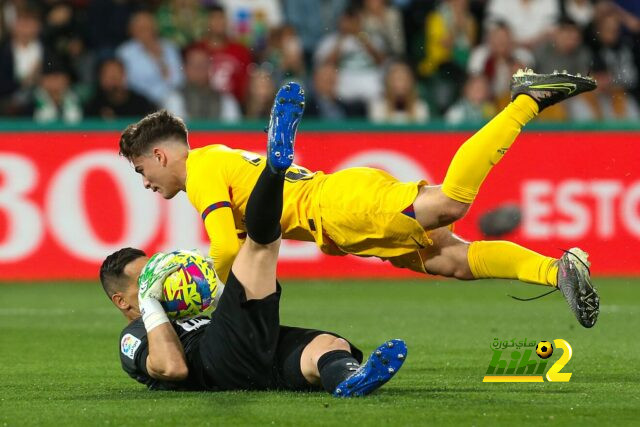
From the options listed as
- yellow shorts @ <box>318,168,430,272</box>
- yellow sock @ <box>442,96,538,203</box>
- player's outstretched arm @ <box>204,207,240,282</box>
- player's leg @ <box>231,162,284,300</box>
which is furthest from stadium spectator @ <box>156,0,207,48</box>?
player's leg @ <box>231,162,284,300</box>

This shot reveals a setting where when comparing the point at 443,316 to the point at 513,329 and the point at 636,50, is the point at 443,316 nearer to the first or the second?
the point at 513,329

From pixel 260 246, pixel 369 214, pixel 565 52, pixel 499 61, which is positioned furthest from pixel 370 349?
pixel 565 52

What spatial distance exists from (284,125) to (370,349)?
296 centimetres

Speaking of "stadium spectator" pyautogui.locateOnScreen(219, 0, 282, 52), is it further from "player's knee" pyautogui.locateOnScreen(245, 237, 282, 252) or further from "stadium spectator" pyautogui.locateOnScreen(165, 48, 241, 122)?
"player's knee" pyautogui.locateOnScreen(245, 237, 282, 252)

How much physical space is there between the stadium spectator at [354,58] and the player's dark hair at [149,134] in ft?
26.0

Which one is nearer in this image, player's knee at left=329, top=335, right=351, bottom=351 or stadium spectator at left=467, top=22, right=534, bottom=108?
player's knee at left=329, top=335, right=351, bottom=351

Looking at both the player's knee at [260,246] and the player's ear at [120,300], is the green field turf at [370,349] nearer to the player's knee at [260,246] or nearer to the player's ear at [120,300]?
the player's ear at [120,300]

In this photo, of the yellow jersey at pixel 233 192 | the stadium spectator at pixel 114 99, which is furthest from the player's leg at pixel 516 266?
the stadium spectator at pixel 114 99

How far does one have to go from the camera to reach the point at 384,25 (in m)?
16.2

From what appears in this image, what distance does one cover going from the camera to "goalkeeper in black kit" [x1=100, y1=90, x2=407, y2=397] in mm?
6176

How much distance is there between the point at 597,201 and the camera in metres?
14.0

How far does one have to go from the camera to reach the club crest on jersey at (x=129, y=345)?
659 centimetres

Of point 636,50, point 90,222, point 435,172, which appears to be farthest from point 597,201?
point 90,222

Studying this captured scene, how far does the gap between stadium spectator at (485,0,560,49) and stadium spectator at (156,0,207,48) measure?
3.49 meters
